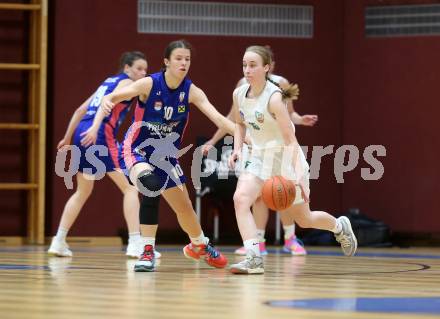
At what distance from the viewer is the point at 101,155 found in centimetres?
862

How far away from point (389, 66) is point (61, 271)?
Result: 20.2ft

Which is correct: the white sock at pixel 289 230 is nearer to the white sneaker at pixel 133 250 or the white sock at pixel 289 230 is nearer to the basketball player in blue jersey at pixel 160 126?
the white sneaker at pixel 133 250

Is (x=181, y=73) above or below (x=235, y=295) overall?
above

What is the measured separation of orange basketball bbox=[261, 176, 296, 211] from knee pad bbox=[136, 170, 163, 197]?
2.42 ft

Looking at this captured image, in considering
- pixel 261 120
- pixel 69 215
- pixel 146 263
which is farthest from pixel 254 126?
pixel 69 215

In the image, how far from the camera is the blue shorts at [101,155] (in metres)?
8.54

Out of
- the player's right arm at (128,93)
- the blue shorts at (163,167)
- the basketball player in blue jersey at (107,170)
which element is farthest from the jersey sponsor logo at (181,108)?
the basketball player in blue jersey at (107,170)

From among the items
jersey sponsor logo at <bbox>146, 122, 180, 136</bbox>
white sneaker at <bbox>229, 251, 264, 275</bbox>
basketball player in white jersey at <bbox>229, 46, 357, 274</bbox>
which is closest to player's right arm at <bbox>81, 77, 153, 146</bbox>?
jersey sponsor logo at <bbox>146, 122, 180, 136</bbox>

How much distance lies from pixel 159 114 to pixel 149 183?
53 cm

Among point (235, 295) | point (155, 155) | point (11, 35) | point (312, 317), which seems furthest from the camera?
point (11, 35)

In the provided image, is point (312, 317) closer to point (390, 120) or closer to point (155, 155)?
point (155, 155)

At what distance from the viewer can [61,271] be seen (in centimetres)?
673

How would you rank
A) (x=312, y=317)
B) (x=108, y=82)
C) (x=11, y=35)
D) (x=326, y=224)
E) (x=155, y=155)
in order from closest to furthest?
(x=312, y=317) < (x=155, y=155) < (x=326, y=224) < (x=108, y=82) < (x=11, y=35)

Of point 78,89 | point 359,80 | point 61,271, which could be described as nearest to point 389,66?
point 359,80
